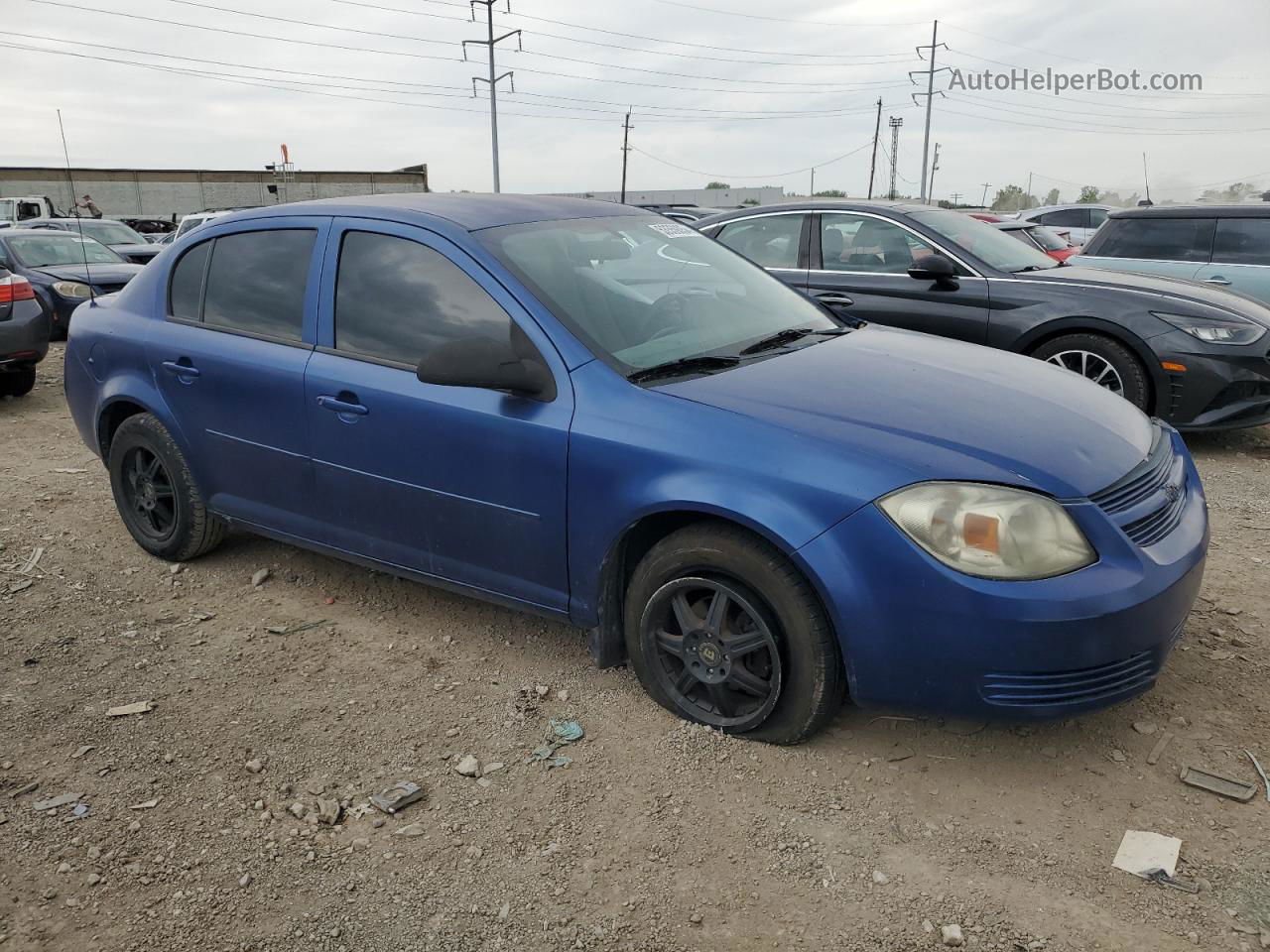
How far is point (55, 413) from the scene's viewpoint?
8.29m

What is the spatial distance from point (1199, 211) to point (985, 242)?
2770 millimetres

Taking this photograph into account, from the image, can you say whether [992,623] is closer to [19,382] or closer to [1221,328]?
[1221,328]

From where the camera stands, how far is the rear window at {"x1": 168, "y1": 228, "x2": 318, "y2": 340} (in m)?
3.86

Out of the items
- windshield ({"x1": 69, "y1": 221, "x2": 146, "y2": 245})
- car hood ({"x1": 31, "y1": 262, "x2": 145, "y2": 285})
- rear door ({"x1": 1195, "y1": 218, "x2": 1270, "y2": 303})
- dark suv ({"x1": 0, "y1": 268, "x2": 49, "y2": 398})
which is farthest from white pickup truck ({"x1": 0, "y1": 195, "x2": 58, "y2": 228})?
rear door ({"x1": 1195, "y1": 218, "x2": 1270, "y2": 303})

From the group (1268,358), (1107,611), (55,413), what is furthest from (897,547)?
(55,413)

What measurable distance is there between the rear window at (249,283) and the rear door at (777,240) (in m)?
4.01

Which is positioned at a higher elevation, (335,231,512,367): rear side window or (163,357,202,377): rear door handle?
Answer: (335,231,512,367): rear side window

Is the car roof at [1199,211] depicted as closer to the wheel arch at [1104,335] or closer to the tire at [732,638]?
the wheel arch at [1104,335]

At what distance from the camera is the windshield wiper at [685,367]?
311 centimetres

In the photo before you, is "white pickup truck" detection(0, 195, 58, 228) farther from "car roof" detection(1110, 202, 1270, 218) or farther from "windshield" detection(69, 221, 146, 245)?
"car roof" detection(1110, 202, 1270, 218)

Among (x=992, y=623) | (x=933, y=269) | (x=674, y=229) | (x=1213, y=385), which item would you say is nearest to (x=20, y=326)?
(x=674, y=229)

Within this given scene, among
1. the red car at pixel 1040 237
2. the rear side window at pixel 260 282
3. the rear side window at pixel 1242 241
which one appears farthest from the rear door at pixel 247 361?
the red car at pixel 1040 237

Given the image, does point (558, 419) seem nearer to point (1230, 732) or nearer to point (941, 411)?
point (941, 411)

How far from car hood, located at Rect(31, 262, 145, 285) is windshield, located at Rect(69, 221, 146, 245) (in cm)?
450
